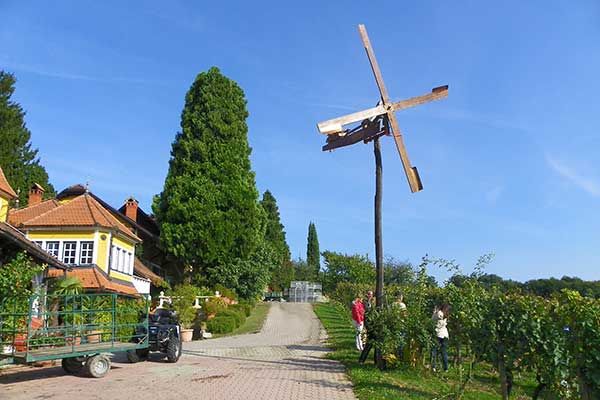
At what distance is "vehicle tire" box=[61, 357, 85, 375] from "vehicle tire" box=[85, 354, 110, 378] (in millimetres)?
225

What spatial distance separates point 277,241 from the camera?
6962 cm

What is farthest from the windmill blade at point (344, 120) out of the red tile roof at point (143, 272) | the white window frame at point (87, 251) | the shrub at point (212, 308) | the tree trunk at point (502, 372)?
the red tile roof at point (143, 272)

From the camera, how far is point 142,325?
48.4ft

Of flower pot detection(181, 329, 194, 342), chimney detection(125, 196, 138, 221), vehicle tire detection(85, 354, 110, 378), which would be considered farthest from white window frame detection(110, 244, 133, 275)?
vehicle tire detection(85, 354, 110, 378)

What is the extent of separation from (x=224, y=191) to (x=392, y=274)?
720 inches

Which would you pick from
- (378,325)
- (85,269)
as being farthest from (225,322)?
(378,325)

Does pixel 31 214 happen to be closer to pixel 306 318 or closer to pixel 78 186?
pixel 78 186

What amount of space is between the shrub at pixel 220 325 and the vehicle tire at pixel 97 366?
45.5ft

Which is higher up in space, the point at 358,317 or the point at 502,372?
the point at 358,317

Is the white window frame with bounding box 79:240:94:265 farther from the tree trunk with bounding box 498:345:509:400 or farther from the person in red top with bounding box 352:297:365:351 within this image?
the tree trunk with bounding box 498:345:509:400

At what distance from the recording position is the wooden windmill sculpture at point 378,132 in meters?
14.4

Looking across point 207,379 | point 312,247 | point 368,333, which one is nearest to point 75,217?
point 207,379

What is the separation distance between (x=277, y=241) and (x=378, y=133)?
55.6m

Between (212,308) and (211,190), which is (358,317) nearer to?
(212,308)
